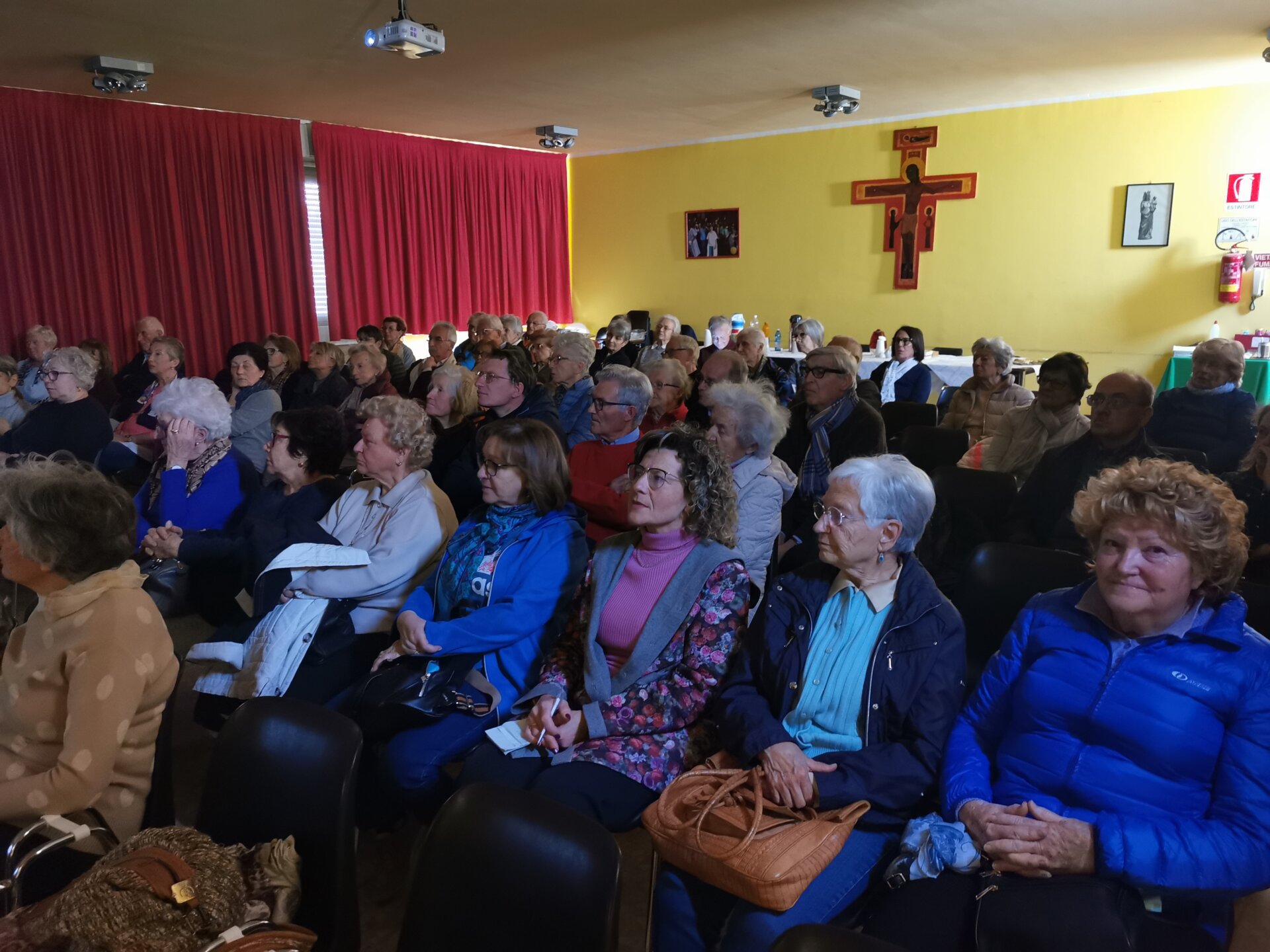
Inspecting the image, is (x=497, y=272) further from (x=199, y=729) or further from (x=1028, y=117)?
(x=199, y=729)

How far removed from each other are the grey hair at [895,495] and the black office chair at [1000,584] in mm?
527

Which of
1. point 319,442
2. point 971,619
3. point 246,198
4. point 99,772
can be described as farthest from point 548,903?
point 246,198

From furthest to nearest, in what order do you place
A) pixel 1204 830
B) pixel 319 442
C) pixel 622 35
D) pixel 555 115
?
pixel 555 115
pixel 622 35
pixel 319 442
pixel 1204 830

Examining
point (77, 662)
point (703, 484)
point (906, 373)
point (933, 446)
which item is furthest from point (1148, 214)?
point (77, 662)

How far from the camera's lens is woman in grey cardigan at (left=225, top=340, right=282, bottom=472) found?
14.8ft

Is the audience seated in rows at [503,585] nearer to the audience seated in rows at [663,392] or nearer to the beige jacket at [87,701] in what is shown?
the beige jacket at [87,701]

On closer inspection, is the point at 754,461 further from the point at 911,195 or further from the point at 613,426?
the point at 911,195

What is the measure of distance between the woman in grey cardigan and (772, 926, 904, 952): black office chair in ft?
12.0

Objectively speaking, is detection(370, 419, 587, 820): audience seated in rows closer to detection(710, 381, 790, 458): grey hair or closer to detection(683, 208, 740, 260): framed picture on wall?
detection(710, 381, 790, 458): grey hair

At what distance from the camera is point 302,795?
151 cm

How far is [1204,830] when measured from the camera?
1.42 m

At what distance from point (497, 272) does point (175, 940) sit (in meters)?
10.3

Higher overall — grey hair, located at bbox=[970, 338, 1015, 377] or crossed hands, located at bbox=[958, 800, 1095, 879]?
grey hair, located at bbox=[970, 338, 1015, 377]

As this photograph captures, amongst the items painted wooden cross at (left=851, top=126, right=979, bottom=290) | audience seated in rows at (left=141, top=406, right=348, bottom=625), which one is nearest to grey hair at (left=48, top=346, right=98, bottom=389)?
audience seated in rows at (left=141, top=406, right=348, bottom=625)
